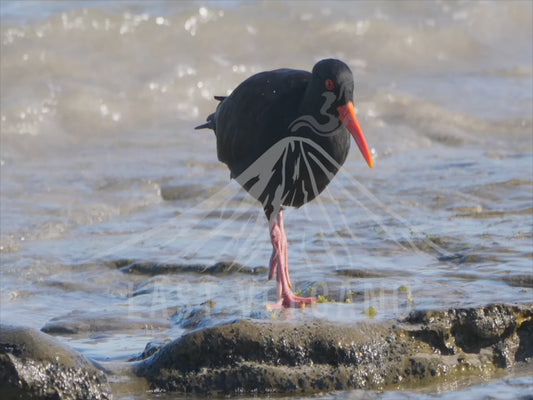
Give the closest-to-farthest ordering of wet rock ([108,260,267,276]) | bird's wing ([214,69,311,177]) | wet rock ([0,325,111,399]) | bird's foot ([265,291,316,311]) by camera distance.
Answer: wet rock ([0,325,111,399]) < bird's foot ([265,291,316,311]) < bird's wing ([214,69,311,177]) < wet rock ([108,260,267,276])

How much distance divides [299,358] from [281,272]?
48.7 inches

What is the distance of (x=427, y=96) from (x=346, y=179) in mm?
3632

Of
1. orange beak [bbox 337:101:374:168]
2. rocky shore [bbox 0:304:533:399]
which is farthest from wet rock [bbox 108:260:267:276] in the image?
rocky shore [bbox 0:304:533:399]

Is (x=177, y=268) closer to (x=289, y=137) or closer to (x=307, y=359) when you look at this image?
(x=289, y=137)

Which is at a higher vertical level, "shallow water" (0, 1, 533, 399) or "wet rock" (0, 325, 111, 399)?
"shallow water" (0, 1, 533, 399)

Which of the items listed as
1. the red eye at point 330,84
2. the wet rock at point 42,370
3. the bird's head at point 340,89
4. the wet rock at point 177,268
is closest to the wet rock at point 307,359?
the wet rock at point 42,370

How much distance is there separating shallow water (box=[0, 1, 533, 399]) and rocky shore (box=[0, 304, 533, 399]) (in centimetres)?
17

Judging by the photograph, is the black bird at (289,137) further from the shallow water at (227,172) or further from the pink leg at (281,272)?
the shallow water at (227,172)

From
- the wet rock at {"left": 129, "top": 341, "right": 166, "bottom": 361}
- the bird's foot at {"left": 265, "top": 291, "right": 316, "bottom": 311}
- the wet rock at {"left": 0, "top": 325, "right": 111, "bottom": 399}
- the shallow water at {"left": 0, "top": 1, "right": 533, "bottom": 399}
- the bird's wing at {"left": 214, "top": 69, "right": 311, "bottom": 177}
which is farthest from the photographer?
the shallow water at {"left": 0, "top": 1, "right": 533, "bottom": 399}

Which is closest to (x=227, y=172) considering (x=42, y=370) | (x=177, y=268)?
(x=177, y=268)

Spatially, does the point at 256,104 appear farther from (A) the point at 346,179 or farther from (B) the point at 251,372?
(A) the point at 346,179

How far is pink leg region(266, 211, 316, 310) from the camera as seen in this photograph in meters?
4.69

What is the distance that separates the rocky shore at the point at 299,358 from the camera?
3691 millimetres

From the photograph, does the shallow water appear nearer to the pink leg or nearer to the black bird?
the pink leg
